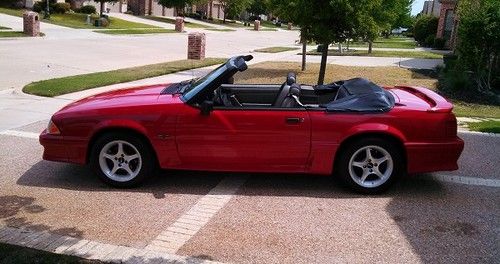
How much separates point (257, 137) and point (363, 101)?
3.83ft

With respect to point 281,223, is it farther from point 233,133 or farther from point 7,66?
point 7,66

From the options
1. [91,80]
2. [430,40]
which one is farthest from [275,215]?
[430,40]

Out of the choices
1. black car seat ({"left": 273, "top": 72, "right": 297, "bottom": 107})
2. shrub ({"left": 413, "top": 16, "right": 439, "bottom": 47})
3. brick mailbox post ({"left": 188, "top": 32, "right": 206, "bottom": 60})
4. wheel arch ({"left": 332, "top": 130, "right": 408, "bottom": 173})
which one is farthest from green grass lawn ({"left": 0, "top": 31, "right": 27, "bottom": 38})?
shrub ({"left": 413, "top": 16, "right": 439, "bottom": 47})

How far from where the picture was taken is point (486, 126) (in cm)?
887

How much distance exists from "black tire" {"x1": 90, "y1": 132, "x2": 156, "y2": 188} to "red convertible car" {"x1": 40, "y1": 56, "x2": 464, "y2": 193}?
0.01 m

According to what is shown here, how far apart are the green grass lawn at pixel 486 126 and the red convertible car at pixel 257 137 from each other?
3764mm

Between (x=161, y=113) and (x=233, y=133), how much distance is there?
2.49ft

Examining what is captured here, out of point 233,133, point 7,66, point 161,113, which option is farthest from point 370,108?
point 7,66

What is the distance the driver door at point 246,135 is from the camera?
5.07m

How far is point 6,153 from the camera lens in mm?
6414

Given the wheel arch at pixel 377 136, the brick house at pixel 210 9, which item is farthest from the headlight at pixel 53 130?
the brick house at pixel 210 9

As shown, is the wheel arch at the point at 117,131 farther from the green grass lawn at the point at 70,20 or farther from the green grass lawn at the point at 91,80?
the green grass lawn at the point at 70,20

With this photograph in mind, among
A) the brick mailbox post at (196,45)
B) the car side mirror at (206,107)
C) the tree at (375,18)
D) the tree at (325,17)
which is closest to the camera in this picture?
the car side mirror at (206,107)

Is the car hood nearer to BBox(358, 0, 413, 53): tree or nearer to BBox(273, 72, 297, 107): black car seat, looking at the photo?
BBox(273, 72, 297, 107): black car seat
